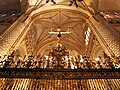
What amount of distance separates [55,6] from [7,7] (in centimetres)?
321

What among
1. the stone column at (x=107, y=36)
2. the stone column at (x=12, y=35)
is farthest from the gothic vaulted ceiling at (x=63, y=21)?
the stone column at (x=107, y=36)

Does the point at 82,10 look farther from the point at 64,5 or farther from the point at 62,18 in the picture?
the point at 62,18

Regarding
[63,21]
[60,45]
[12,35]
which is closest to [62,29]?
[63,21]

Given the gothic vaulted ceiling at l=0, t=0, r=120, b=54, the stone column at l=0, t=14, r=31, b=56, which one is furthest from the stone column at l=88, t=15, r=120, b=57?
the stone column at l=0, t=14, r=31, b=56

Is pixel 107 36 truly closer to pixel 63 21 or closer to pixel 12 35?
pixel 12 35

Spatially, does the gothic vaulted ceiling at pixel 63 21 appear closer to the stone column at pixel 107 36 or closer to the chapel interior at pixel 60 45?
the chapel interior at pixel 60 45

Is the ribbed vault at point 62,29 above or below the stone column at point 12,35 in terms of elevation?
below

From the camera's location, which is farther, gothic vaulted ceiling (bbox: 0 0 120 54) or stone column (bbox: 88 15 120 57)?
gothic vaulted ceiling (bbox: 0 0 120 54)

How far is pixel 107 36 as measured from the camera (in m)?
7.68

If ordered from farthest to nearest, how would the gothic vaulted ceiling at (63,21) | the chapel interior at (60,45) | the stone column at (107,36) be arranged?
the gothic vaulted ceiling at (63,21)
the stone column at (107,36)
the chapel interior at (60,45)

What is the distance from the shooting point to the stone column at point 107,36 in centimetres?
659

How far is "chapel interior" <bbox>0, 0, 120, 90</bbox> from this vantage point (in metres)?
4.14

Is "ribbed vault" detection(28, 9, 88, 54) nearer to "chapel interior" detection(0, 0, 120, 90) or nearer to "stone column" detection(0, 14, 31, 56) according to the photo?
"chapel interior" detection(0, 0, 120, 90)

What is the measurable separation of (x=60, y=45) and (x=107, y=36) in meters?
2.34
